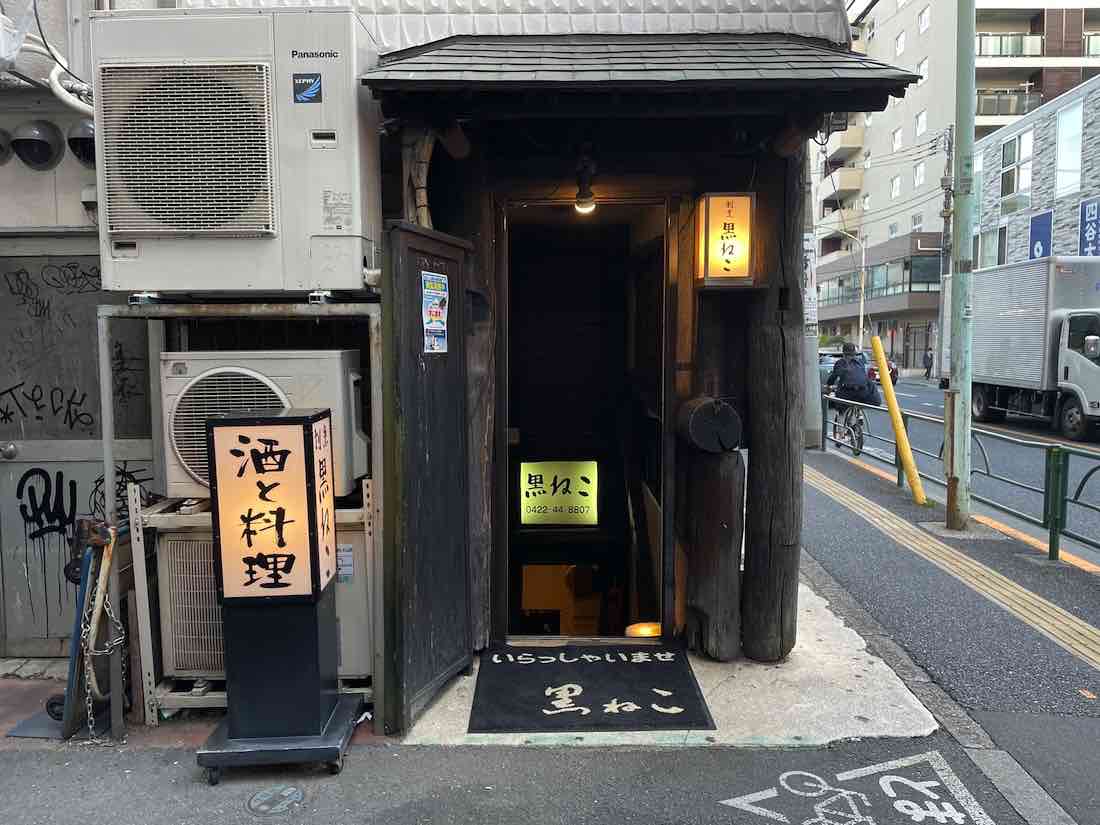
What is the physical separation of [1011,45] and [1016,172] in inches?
501

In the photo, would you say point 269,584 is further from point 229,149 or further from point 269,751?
point 229,149

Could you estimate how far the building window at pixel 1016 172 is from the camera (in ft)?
86.4

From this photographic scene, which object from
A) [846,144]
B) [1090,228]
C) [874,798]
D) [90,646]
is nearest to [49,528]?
[90,646]

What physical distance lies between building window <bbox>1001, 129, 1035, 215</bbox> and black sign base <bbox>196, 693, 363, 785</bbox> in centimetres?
3085

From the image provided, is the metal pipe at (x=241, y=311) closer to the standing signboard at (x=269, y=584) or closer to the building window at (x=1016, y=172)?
the standing signboard at (x=269, y=584)

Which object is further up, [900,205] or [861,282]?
[900,205]

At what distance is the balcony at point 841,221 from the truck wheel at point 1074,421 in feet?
113

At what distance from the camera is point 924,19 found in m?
37.6

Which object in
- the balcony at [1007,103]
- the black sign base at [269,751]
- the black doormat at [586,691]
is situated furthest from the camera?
the balcony at [1007,103]

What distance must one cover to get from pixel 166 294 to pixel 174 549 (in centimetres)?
148

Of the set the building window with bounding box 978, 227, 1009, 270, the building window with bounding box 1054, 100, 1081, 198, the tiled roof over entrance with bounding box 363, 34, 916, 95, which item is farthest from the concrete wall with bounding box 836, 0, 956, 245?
the tiled roof over entrance with bounding box 363, 34, 916, 95

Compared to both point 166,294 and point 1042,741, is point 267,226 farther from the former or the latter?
point 1042,741

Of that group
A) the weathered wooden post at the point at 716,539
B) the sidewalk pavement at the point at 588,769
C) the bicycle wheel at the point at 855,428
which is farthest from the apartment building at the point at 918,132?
the sidewalk pavement at the point at 588,769

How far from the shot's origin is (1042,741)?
3945 millimetres
